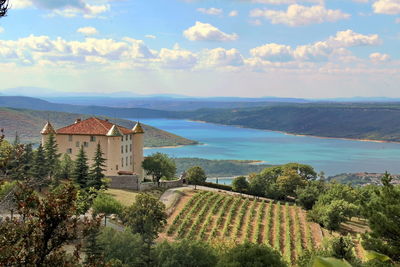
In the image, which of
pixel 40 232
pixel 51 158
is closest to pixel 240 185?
pixel 51 158

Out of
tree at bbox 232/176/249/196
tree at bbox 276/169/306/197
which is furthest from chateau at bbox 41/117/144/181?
tree at bbox 276/169/306/197

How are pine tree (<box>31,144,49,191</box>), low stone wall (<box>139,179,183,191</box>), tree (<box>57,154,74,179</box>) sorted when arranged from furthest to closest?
1. low stone wall (<box>139,179,183,191</box>)
2. tree (<box>57,154,74,179</box>)
3. pine tree (<box>31,144,49,191</box>)

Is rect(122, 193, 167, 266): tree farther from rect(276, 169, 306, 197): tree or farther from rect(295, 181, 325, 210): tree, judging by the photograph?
rect(276, 169, 306, 197): tree

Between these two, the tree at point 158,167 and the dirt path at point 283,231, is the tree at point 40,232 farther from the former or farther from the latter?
the tree at point 158,167

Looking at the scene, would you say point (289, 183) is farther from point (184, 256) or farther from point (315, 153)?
point (315, 153)

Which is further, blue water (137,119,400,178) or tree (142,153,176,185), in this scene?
blue water (137,119,400,178)

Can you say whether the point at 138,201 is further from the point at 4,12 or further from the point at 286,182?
the point at 286,182
